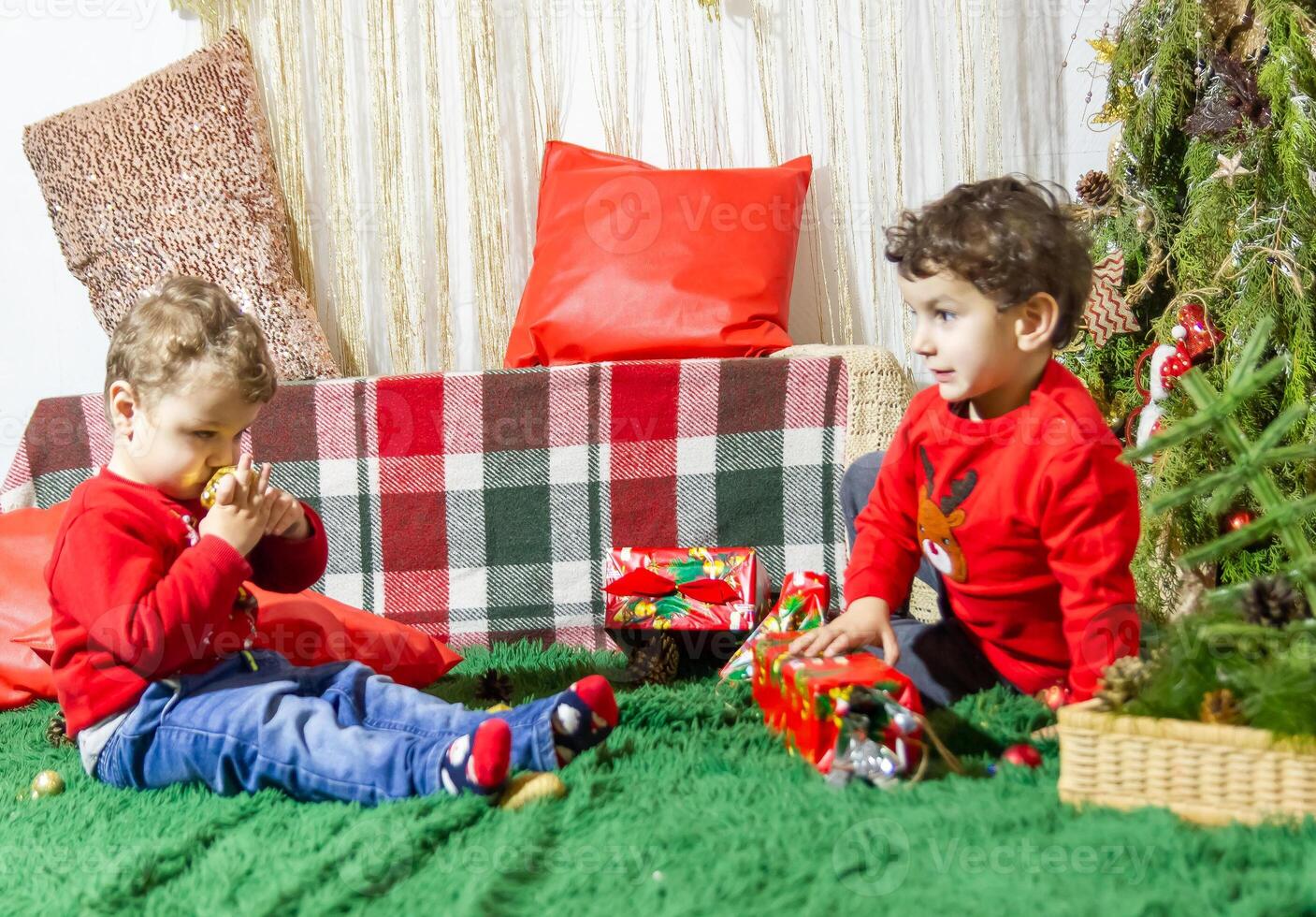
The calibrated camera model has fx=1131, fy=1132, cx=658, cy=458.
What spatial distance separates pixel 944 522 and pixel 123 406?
93cm

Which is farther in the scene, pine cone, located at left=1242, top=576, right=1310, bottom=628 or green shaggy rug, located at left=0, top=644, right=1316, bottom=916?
pine cone, located at left=1242, top=576, right=1310, bottom=628

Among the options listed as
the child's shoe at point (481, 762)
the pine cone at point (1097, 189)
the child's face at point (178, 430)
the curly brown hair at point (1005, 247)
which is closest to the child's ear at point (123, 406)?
the child's face at point (178, 430)

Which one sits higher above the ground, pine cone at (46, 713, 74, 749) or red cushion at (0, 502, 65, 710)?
red cushion at (0, 502, 65, 710)

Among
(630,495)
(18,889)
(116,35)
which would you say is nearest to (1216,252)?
(630,495)

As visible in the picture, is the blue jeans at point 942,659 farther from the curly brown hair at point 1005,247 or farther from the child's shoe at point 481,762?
the child's shoe at point 481,762

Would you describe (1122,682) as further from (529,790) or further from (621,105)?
(621,105)

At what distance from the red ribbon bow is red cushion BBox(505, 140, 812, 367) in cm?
47

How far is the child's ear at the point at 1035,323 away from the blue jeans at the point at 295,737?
637 millimetres

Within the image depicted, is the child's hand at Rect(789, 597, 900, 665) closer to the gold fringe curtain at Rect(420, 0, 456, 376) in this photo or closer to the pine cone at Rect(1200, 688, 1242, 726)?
the pine cone at Rect(1200, 688, 1242, 726)

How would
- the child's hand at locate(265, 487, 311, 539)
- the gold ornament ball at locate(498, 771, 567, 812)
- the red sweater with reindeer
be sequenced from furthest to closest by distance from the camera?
the child's hand at locate(265, 487, 311, 539), the red sweater with reindeer, the gold ornament ball at locate(498, 771, 567, 812)

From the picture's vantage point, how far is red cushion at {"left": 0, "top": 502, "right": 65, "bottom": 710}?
1582mm

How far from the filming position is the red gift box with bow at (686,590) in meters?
1.57

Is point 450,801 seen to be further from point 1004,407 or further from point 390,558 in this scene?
point 390,558

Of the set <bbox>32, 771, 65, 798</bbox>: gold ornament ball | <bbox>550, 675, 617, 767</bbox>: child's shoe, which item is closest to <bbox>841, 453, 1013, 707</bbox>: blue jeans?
<bbox>550, 675, 617, 767</bbox>: child's shoe
